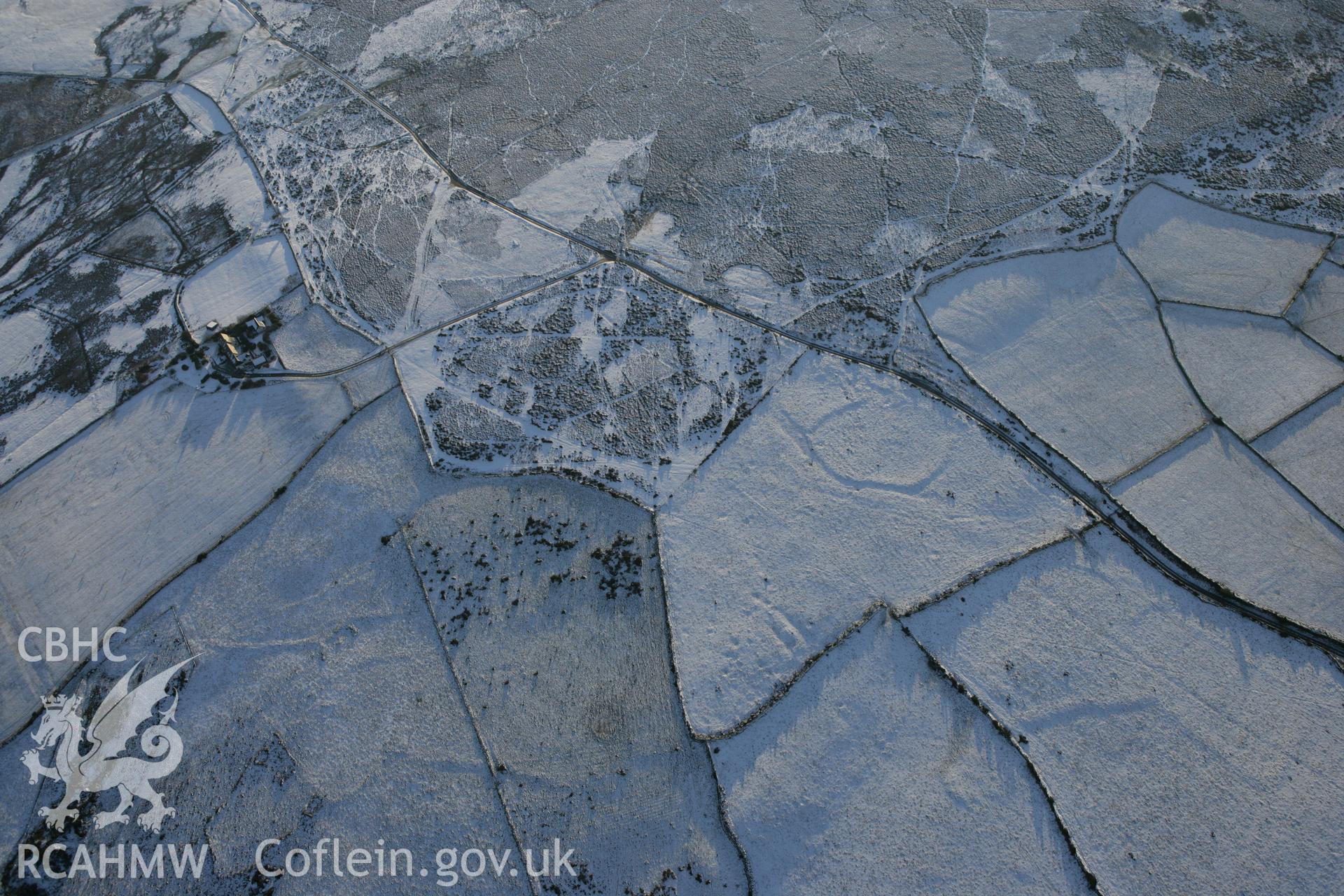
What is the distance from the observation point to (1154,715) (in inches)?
201

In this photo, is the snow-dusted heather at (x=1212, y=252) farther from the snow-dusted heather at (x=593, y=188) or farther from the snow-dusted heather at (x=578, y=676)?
the snow-dusted heather at (x=578, y=676)

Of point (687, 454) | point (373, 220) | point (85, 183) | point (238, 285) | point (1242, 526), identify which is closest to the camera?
point (1242, 526)

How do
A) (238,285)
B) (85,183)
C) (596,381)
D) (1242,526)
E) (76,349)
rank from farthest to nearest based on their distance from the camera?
(85,183), (238,285), (76,349), (596,381), (1242,526)

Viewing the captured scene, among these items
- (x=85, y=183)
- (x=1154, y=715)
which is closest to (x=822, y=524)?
(x=1154, y=715)

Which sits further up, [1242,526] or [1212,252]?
[1212,252]

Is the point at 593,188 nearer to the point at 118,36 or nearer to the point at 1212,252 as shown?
the point at 1212,252

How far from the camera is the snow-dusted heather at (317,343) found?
263 inches

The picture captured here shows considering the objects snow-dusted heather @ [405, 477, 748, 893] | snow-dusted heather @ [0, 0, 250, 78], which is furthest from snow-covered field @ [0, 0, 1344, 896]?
snow-dusted heather @ [0, 0, 250, 78]

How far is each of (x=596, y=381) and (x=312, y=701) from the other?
3.20 metres

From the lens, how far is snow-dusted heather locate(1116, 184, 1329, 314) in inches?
254

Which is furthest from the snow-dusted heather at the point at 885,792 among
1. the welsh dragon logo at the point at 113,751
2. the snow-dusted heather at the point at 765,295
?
the welsh dragon logo at the point at 113,751

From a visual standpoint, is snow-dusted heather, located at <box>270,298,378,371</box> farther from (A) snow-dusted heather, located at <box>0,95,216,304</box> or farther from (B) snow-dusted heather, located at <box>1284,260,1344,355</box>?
(B) snow-dusted heather, located at <box>1284,260,1344,355</box>

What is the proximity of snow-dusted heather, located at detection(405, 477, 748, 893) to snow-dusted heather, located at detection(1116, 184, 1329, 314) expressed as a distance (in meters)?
4.95

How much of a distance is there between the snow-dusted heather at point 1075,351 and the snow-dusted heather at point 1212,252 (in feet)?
0.98
